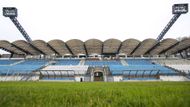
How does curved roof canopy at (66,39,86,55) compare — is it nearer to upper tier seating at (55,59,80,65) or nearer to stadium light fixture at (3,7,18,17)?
upper tier seating at (55,59,80,65)

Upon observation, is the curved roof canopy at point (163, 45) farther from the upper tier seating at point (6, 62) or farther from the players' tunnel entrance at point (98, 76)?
the upper tier seating at point (6, 62)

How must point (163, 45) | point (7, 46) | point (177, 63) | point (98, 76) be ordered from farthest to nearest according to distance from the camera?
point (7, 46), point (163, 45), point (177, 63), point (98, 76)

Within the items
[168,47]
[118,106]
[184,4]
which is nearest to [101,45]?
[168,47]

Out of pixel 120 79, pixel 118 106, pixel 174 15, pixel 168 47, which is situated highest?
pixel 174 15

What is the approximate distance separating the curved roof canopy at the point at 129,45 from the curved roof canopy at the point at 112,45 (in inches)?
59.2

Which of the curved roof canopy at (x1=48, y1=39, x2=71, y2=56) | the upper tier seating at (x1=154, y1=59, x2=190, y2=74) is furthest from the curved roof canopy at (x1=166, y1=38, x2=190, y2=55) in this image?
the curved roof canopy at (x1=48, y1=39, x2=71, y2=56)

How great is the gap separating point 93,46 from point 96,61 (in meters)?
3.90

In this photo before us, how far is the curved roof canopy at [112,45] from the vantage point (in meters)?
57.0

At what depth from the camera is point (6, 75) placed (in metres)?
46.2

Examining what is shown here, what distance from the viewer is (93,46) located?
2362 inches

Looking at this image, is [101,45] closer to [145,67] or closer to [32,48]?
[145,67]

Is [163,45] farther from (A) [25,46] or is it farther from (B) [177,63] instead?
(A) [25,46]

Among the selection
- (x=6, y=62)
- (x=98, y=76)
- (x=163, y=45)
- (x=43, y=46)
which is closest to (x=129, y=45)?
(x=163, y=45)

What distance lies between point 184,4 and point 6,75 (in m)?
47.9
